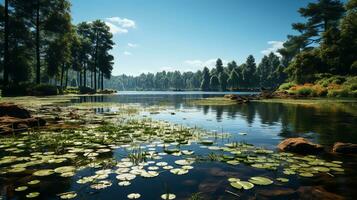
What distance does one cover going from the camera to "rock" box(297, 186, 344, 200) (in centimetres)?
470

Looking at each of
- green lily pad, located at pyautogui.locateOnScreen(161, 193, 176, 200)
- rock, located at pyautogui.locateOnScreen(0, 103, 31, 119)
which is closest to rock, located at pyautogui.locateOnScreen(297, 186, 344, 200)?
green lily pad, located at pyautogui.locateOnScreen(161, 193, 176, 200)

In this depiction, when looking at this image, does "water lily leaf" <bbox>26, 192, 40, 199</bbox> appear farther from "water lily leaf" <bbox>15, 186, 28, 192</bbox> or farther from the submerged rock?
→ the submerged rock

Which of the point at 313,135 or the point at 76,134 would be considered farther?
the point at 313,135

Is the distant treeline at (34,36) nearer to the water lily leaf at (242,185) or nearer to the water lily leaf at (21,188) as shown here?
the water lily leaf at (21,188)

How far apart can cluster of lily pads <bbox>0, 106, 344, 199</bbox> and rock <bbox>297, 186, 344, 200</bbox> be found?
47cm

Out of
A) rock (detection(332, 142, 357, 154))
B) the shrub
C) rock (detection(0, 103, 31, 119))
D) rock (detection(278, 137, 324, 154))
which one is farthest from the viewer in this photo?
the shrub

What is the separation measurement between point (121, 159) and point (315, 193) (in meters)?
4.62

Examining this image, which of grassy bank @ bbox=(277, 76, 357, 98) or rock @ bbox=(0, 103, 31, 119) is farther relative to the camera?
grassy bank @ bbox=(277, 76, 357, 98)

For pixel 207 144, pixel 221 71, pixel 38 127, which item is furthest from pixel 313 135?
pixel 221 71

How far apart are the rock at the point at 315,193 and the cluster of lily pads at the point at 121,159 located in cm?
47

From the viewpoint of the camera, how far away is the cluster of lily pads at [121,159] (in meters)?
5.45

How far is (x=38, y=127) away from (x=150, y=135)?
542 centimetres

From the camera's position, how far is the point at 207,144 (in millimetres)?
9125

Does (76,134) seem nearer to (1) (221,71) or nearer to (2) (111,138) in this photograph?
(2) (111,138)
